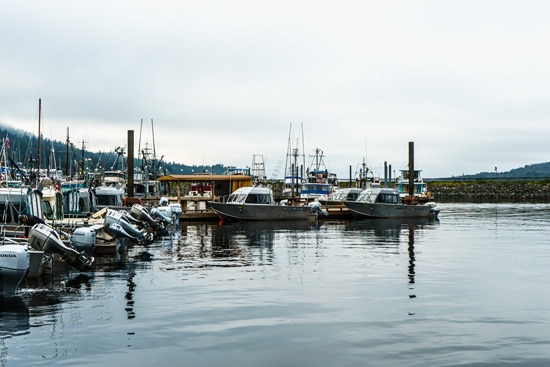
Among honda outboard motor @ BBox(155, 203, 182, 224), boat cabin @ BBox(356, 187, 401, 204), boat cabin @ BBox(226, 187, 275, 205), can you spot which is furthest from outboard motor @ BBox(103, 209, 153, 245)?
boat cabin @ BBox(356, 187, 401, 204)

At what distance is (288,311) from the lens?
59.2 feet

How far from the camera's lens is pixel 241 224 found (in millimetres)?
54469

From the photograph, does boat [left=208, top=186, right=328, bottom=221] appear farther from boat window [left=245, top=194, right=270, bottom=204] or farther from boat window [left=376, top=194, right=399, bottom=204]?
boat window [left=376, top=194, right=399, bottom=204]

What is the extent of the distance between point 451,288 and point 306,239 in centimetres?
2017

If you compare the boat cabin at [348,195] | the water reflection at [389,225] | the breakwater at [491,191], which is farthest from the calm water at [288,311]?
the breakwater at [491,191]

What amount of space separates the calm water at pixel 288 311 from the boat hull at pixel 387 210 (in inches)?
1215

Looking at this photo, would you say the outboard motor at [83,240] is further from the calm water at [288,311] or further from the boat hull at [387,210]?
the boat hull at [387,210]

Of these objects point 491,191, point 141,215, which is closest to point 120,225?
point 141,215

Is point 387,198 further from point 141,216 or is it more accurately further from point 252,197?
point 141,216

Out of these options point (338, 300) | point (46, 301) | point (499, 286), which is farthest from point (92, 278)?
point (499, 286)

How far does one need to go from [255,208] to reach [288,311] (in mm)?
38539

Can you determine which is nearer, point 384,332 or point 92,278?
point 384,332

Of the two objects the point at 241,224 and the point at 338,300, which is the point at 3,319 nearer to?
the point at 338,300

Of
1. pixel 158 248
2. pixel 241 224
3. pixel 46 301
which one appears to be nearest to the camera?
pixel 46 301
